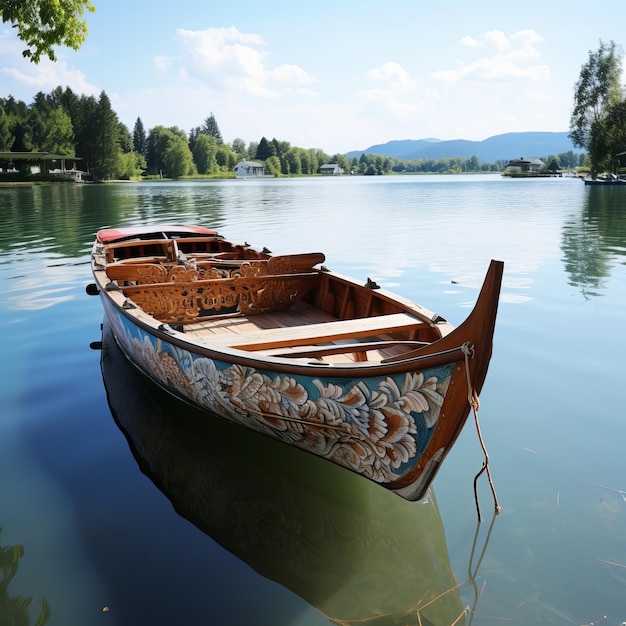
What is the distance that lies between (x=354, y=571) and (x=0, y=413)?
4529 mm

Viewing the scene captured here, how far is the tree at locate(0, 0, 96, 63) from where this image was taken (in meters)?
11.4

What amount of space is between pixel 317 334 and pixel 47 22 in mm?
9810

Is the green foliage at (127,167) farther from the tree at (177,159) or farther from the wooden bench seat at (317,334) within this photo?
the wooden bench seat at (317,334)

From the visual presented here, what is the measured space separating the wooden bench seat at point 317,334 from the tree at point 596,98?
7003 centimetres

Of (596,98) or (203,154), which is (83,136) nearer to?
(203,154)

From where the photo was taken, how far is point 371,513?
473 cm

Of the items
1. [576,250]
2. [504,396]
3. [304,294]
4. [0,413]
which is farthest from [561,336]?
[576,250]

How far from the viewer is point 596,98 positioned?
6919 centimetres

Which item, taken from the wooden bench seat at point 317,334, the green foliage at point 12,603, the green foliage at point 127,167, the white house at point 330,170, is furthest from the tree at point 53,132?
the white house at point 330,170

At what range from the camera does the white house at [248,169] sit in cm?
15950

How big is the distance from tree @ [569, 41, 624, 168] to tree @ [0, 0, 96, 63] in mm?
65733

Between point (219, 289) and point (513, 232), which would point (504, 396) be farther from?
point (513, 232)

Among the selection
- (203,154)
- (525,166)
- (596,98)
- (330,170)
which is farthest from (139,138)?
(596,98)

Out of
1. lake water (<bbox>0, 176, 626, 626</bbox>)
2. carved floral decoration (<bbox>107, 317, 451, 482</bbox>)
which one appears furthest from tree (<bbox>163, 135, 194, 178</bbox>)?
carved floral decoration (<bbox>107, 317, 451, 482</bbox>)
